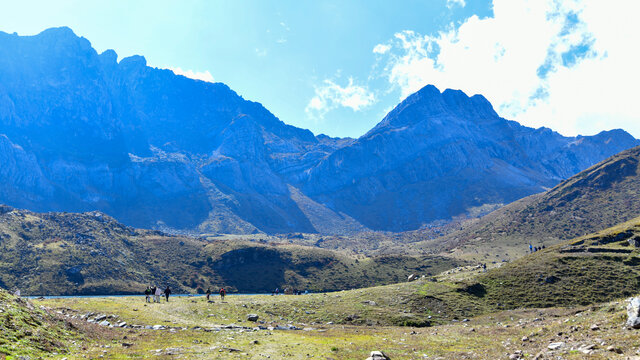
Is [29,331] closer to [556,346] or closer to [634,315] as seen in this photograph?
[556,346]

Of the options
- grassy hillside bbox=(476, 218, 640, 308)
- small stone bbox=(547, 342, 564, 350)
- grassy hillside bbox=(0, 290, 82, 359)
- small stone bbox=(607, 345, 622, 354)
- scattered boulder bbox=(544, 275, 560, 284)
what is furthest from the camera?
scattered boulder bbox=(544, 275, 560, 284)

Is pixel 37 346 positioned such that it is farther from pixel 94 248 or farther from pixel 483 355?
pixel 94 248

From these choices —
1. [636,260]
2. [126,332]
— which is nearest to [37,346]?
[126,332]

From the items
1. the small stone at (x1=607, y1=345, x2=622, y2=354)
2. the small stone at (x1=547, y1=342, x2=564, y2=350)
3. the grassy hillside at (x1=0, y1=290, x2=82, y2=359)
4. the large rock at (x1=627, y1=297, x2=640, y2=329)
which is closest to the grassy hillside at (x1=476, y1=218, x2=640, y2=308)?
the large rock at (x1=627, y1=297, x2=640, y2=329)

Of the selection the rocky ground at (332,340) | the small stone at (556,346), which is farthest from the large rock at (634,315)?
the small stone at (556,346)

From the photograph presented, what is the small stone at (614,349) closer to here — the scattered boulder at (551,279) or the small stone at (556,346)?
the small stone at (556,346)

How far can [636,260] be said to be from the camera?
70000 mm

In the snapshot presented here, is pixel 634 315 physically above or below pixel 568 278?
above

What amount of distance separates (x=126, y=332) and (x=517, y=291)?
208ft

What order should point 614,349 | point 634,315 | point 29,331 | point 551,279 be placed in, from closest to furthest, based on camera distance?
1. point 614,349
2. point 634,315
3. point 29,331
4. point 551,279

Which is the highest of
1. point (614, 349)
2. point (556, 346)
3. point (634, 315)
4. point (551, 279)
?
point (634, 315)

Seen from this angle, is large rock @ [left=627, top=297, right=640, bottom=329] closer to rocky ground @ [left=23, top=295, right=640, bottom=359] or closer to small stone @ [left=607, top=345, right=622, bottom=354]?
rocky ground @ [left=23, top=295, right=640, bottom=359]

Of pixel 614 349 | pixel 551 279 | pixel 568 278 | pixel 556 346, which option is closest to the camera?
pixel 614 349

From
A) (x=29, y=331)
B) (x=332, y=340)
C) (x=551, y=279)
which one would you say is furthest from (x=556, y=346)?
(x=551, y=279)
